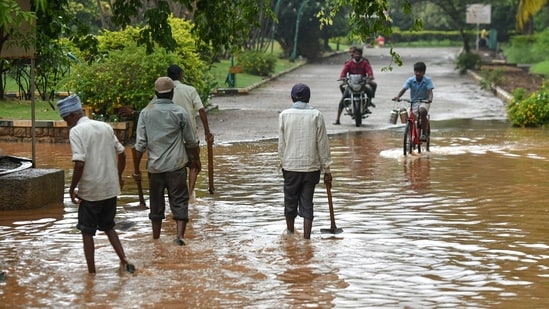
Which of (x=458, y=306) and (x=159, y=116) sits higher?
(x=159, y=116)

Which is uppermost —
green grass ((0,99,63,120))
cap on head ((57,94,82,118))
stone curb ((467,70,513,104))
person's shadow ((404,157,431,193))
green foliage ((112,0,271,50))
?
green foliage ((112,0,271,50))

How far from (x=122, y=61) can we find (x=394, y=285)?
43.3 ft

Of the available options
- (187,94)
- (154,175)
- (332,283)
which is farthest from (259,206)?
(332,283)

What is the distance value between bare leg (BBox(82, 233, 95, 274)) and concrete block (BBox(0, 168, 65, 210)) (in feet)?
12.4

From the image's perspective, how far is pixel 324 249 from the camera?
10523mm

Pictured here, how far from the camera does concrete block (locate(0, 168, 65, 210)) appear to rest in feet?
42.4

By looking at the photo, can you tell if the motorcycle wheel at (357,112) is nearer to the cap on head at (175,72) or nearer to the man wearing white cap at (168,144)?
the cap on head at (175,72)

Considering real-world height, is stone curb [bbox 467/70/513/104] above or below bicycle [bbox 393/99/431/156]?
below

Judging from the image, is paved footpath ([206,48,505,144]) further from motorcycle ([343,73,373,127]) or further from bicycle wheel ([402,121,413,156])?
bicycle wheel ([402,121,413,156])

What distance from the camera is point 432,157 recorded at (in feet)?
59.3

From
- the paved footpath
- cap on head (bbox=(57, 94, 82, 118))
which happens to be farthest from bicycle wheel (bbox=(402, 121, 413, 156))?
cap on head (bbox=(57, 94, 82, 118))

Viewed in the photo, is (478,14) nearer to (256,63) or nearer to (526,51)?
(526,51)

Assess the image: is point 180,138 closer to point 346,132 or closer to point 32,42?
point 32,42

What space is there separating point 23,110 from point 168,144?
14.3m
